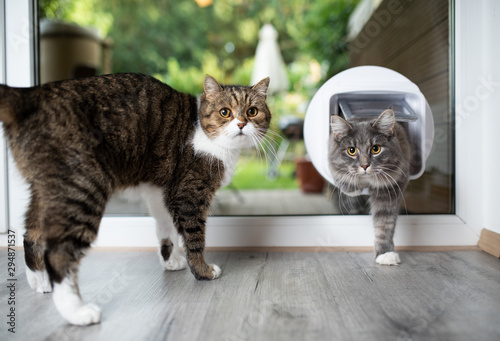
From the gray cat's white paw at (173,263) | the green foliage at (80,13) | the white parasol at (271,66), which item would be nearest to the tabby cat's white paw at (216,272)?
the gray cat's white paw at (173,263)

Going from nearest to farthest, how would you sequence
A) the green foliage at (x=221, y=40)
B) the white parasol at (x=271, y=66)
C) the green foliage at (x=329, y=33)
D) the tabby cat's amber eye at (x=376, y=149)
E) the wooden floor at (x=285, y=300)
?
the wooden floor at (x=285, y=300)
the tabby cat's amber eye at (x=376, y=149)
the green foliage at (x=329, y=33)
the green foliage at (x=221, y=40)
the white parasol at (x=271, y=66)

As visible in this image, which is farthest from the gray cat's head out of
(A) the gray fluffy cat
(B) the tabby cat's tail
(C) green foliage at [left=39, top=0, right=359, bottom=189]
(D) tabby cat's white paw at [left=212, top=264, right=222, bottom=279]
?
(C) green foliage at [left=39, top=0, right=359, bottom=189]

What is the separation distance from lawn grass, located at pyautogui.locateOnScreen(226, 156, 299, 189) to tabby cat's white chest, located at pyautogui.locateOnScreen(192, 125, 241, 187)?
3.05 metres

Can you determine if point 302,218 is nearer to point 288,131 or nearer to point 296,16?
point 288,131

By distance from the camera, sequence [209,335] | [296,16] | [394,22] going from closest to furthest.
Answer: [209,335]
[394,22]
[296,16]

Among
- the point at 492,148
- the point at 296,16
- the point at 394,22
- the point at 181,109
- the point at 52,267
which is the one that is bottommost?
the point at 52,267

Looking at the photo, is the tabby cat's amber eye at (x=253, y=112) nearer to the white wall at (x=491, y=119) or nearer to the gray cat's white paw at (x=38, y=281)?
the gray cat's white paw at (x=38, y=281)

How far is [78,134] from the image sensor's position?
113 centimetres

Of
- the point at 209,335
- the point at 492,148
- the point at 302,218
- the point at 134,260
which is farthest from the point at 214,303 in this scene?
the point at 492,148

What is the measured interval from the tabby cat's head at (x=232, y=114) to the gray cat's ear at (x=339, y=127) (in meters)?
0.28

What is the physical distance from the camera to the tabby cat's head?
1.46 meters

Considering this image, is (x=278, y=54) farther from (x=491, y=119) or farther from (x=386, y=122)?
(x=386, y=122)

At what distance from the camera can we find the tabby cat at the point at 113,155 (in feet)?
3.53

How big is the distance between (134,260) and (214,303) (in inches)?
25.6
